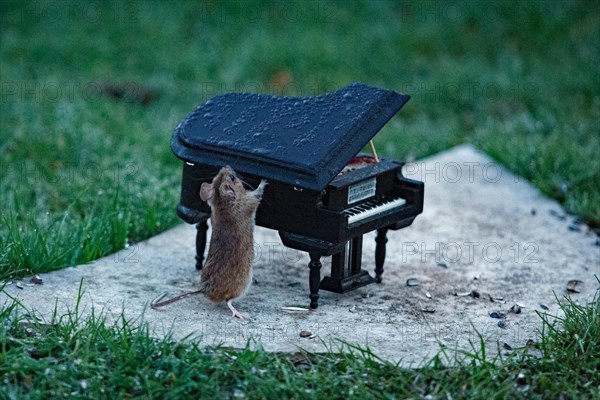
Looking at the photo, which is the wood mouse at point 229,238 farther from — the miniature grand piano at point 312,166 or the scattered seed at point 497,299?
the scattered seed at point 497,299

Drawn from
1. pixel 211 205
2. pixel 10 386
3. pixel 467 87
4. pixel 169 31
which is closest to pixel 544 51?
pixel 467 87

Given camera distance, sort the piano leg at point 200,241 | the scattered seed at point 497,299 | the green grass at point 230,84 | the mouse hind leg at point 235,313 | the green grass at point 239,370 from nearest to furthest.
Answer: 1. the green grass at point 239,370
2. the mouse hind leg at point 235,313
3. the scattered seed at point 497,299
4. the piano leg at point 200,241
5. the green grass at point 230,84

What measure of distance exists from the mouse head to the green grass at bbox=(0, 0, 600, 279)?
1.19 m

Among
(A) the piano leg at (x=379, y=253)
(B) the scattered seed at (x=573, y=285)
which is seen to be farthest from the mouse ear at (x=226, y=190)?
(B) the scattered seed at (x=573, y=285)

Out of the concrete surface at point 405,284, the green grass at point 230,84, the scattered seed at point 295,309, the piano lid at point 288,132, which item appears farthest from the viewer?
the green grass at point 230,84

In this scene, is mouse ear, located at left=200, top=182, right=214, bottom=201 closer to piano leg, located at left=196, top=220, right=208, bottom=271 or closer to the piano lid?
the piano lid

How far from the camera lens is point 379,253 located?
5.99 meters

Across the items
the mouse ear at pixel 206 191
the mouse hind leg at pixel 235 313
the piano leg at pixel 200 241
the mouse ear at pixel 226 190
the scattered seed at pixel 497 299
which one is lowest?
the scattered seed at pixel 497 299

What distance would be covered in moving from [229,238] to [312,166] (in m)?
0.64

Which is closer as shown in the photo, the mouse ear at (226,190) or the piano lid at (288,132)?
the piano lid at (288,132)

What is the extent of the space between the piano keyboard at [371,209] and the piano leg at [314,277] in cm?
27

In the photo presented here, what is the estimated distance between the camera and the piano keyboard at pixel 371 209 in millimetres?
5340

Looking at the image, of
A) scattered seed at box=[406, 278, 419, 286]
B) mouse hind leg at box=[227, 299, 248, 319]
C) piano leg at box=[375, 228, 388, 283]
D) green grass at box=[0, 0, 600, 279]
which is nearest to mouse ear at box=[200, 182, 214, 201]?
mouse hind leg at box=[227, 299, 248, 319]

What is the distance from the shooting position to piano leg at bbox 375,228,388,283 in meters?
5.97
